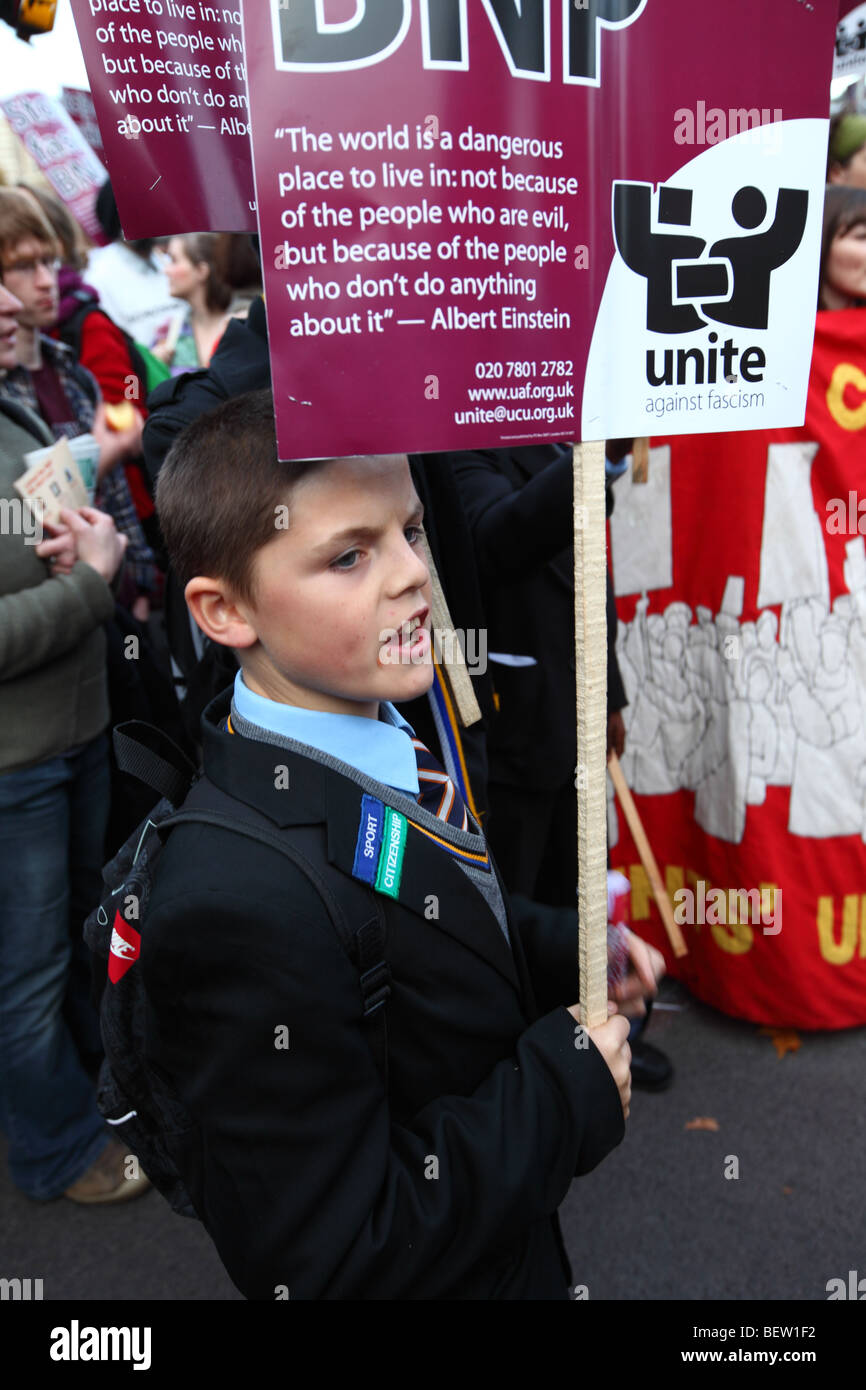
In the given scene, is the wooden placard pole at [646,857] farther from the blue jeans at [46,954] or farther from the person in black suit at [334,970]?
the person in black suit at [334,970]

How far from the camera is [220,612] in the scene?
1.10 meters

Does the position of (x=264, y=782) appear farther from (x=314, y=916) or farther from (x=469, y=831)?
(x=469, y=831)

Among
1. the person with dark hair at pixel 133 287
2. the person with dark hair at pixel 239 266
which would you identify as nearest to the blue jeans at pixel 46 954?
the person with dark hair at pixel 239 266

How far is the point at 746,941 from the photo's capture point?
2.73 metres

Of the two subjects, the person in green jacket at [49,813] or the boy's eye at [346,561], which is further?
the person in green jacket at [49,813]

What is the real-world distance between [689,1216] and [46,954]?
1575mm

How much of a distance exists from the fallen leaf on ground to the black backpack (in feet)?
6.63

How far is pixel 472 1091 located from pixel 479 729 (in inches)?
32.7

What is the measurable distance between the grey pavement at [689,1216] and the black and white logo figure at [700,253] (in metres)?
1.90

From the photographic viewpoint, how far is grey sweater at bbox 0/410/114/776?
199cm

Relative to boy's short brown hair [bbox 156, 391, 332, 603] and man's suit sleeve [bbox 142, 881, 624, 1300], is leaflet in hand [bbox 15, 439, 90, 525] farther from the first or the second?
man's suit sleeve [bbox 142, 881, 624, 1300]

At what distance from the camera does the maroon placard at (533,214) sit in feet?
2.99

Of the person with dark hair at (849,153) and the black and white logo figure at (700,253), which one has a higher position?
the person with dark hair at (849,153)
